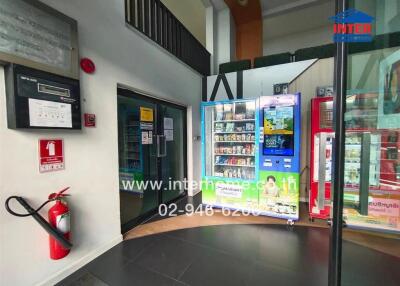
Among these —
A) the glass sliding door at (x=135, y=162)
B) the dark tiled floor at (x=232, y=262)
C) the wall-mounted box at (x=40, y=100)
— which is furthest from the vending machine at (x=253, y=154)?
the wall-mounted box at (x=40, y=100)

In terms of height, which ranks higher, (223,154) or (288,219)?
(223,154)

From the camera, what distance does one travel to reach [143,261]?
1921 millimetres

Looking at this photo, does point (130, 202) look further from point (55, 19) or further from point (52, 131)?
point (55, 19)

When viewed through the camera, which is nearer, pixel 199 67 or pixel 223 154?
pixel 223 154

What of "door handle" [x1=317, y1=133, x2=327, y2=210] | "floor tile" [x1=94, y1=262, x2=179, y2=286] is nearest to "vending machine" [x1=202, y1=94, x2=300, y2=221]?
"door handle" [x1=317, y1=133, x2=327, y2=210]

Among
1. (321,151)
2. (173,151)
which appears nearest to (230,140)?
(173,151)

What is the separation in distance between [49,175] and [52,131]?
0.38 metres

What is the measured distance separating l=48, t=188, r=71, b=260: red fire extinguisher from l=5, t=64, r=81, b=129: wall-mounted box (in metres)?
0.63

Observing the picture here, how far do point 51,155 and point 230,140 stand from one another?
8.10 feet

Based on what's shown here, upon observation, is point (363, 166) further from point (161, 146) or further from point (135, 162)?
point (135, 162)

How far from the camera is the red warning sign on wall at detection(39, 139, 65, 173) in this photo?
1525 millimetres

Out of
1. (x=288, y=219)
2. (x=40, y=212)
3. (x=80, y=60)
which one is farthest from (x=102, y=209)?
(x=288, y=219)

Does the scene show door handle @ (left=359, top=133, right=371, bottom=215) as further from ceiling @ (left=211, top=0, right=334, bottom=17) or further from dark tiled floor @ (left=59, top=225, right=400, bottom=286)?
ceiling @ (left=211, top=0, right=334, bottom=17)

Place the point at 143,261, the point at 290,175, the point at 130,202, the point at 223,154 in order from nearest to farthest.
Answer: the point at 143,261
the point at 290,175
the point at 130,202
the point at 223,154
